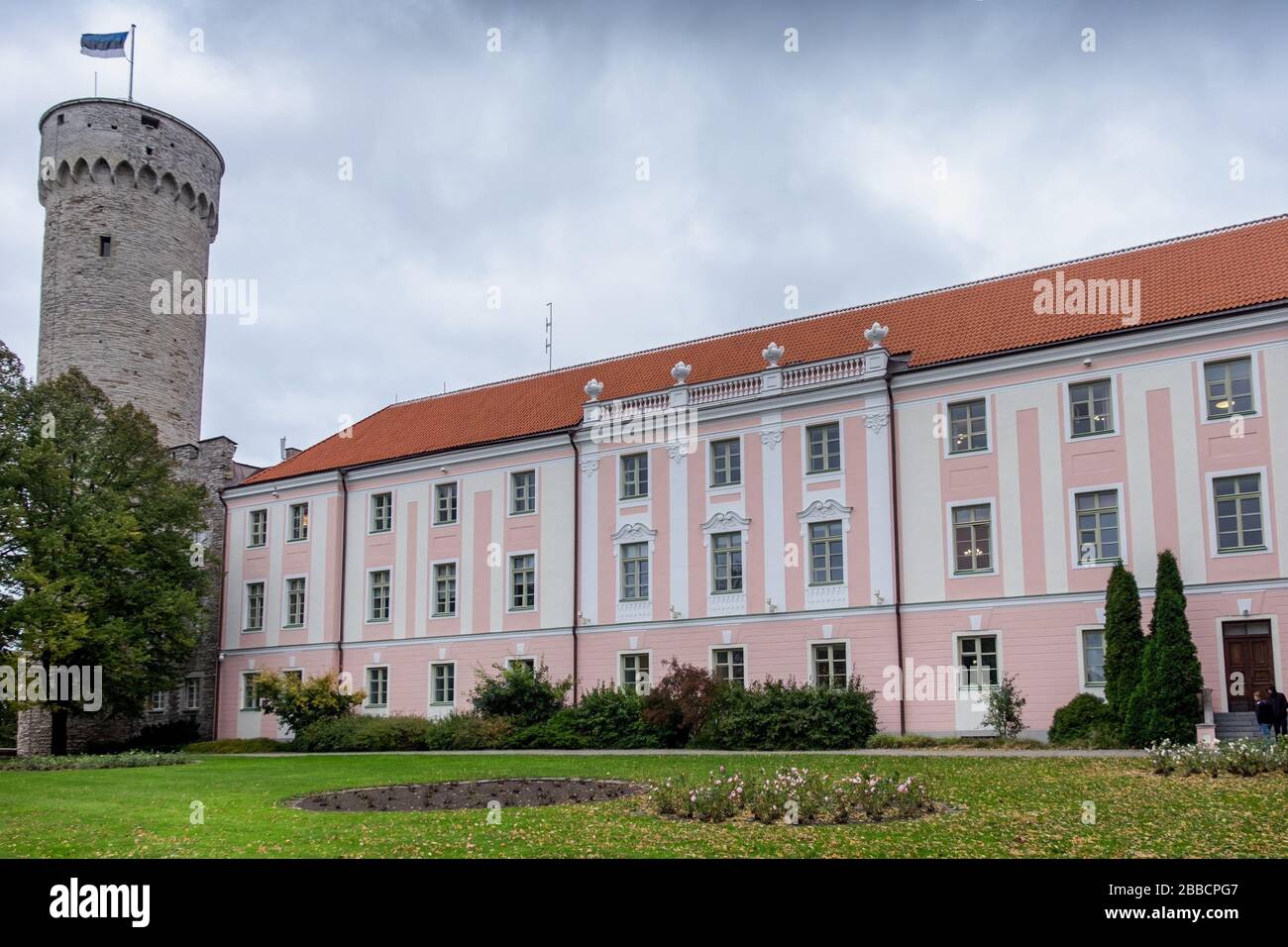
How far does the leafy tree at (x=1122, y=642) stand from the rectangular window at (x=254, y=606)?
29.3m

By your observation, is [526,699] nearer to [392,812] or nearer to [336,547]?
[336,547]

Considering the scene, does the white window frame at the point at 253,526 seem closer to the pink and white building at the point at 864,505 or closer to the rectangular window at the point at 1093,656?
the pink and white building at the point at 864,505

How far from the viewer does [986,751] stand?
24891 millimetres

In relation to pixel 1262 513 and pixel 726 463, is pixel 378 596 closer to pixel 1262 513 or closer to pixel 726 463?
pixel 726 463

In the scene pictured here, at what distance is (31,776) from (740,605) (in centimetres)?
1744

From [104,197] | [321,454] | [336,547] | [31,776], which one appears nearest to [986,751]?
[31,776]

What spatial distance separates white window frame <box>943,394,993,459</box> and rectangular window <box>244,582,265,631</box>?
1003 inches

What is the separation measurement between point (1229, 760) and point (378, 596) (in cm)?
2900

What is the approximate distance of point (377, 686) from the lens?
3988 centimetres

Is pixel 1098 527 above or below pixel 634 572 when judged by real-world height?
above

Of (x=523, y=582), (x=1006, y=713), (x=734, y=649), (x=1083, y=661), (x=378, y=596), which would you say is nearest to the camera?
(x=1083, y=661)

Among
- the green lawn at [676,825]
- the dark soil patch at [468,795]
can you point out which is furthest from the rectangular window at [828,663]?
the dark soil patch at [468,795]

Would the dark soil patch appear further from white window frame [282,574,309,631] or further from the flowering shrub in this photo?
white window frame [282,574,309,631]

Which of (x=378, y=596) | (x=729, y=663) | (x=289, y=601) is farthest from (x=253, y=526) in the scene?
(x=729, y=663)
